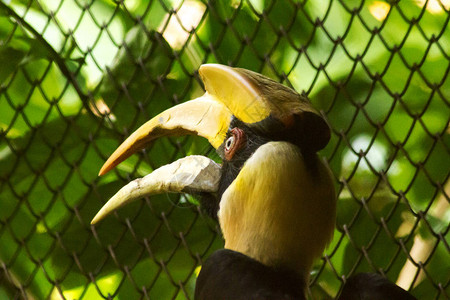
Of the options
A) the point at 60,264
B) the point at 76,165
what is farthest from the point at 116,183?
the point at 60,264

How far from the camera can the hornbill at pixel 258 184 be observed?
0.84 m

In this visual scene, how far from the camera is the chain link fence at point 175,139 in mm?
1289

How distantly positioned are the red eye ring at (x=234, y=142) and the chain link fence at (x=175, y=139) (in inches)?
13.3

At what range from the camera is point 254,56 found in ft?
4.42

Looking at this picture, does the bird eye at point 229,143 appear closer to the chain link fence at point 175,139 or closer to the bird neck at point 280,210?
the bird neck at point 280,210

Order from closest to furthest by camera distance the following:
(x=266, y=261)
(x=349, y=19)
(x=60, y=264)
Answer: (x=266, y=261), (x=349, y=19), (x=60, y=264)

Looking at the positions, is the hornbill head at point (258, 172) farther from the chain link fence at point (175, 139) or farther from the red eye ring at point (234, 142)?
the chain link fence at point (175, 139)

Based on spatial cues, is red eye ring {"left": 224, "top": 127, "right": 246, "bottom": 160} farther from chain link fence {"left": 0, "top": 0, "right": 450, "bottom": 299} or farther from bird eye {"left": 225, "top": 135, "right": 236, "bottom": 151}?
chain link fence {"left": 0, "top": 0, "right": 450, "bottom": 299}

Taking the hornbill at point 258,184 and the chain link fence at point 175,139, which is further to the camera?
the chain link fence at point 175,139

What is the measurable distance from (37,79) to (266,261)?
2.50ft

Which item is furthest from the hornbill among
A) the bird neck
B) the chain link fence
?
the chain link fence

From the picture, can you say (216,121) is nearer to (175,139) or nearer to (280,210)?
(280,210)

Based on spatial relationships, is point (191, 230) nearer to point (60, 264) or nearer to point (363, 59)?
point (60, 264)

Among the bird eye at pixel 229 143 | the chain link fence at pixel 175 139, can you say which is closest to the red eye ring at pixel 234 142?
the bird eye at pixel 229 143
